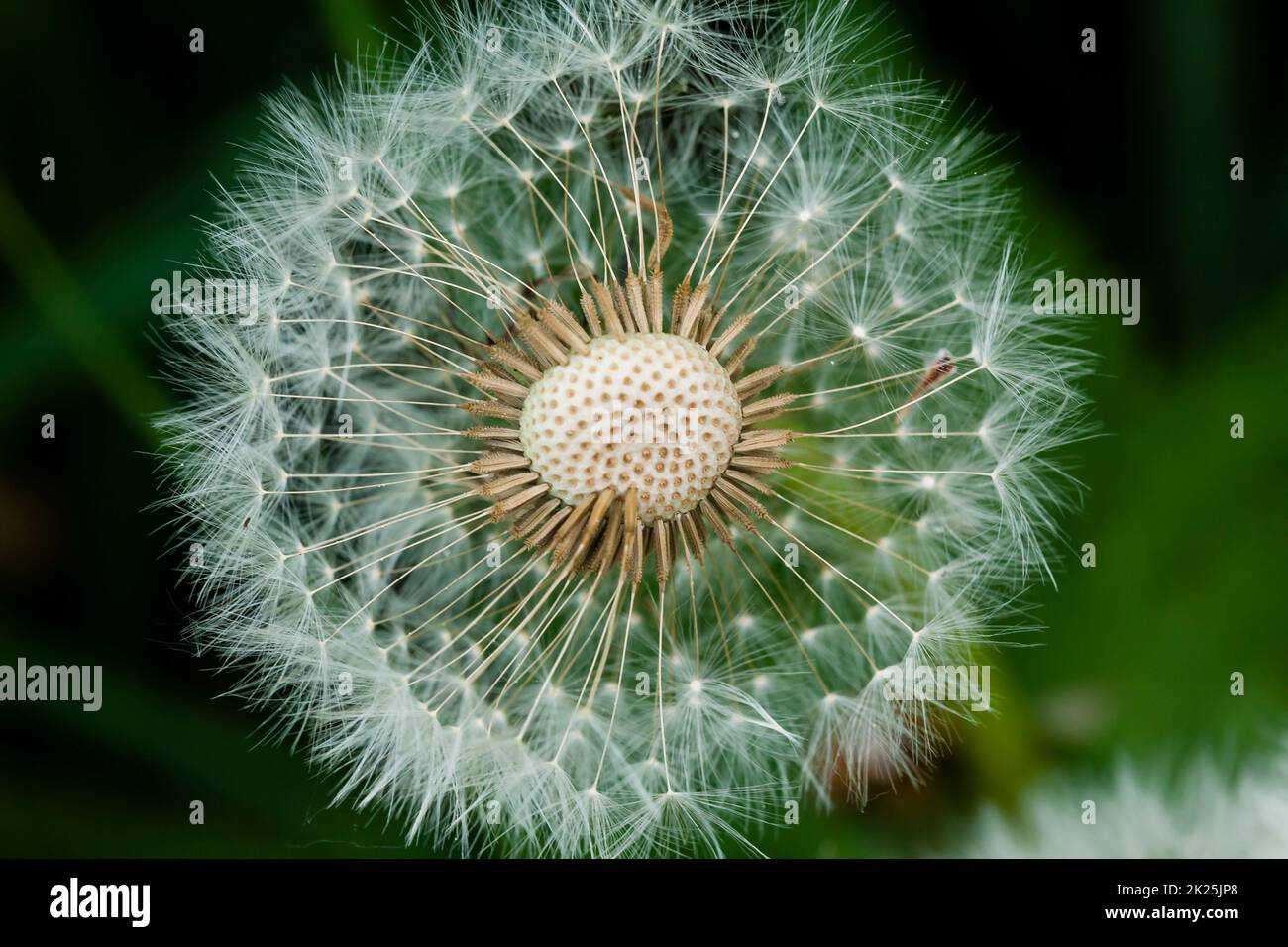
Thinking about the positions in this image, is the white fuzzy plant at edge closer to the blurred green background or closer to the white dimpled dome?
the white dimpled dome

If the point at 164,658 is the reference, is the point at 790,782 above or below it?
below

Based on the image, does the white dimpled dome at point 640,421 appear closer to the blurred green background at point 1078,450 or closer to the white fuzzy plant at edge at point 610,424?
the white fuzzy plant at edge at point 610,424

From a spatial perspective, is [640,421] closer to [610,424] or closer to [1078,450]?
[610,424]

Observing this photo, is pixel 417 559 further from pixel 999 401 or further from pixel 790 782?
pixel 999 401

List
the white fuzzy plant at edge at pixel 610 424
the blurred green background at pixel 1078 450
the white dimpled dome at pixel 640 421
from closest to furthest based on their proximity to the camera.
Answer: the white dimpled dome at pixel 640 421 → the white fuzzy plant at edge at pixel 610 424 → the blurred green background at pixel 1078 450

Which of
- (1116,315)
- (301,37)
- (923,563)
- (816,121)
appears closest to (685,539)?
(923,563)

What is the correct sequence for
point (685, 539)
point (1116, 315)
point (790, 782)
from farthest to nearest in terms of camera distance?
point (1116, 315), point (790, 782), point (685, 539)

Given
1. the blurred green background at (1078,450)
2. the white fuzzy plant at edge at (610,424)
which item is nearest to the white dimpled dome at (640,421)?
the white fuzzy plant at edge at (610,424)

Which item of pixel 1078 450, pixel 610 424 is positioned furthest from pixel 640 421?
pixel 1078 450
